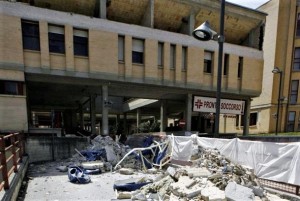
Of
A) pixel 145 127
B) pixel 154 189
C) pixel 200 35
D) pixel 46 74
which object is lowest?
Answer: pixel 145 127

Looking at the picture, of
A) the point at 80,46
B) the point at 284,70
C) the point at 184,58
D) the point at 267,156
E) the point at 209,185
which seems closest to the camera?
the point at 209,185

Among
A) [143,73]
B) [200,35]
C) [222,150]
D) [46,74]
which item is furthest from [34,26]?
[222,150]

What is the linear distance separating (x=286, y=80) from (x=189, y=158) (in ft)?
80.2

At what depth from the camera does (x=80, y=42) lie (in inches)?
577

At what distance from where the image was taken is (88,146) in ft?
41.8

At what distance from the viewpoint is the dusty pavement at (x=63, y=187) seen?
6.21 metres

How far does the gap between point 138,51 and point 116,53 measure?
2040 millimetres

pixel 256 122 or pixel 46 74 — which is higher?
pixel 46 74

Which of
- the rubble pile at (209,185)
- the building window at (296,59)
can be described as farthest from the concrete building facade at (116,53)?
the rubble pile at (209,185)

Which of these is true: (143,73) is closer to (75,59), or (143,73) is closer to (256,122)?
(75,59)

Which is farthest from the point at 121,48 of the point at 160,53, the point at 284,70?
the point at 284,70

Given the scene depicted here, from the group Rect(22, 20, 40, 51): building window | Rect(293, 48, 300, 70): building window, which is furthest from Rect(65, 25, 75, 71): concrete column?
Rect(293, 48, 300, 70): building window

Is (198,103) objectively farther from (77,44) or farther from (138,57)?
(77,44)

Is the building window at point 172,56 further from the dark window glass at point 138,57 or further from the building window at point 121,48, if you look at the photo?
the building window at point 121,48
